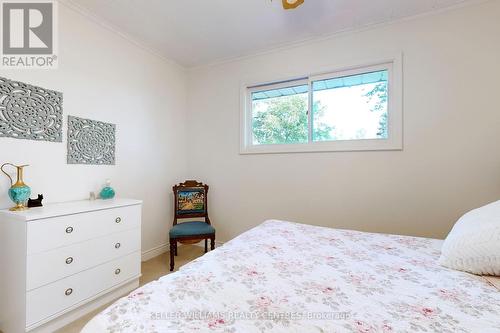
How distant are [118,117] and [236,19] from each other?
5.27 ft

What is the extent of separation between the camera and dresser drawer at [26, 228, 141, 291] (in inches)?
56.7

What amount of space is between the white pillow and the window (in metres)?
1.30

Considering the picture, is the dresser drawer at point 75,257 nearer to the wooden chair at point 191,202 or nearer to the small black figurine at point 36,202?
the small black figurine at point 36,202

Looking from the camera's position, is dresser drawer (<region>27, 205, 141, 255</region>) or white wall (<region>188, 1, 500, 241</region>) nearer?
dresser drawer (<region>27, 205, 141, 255</region>)

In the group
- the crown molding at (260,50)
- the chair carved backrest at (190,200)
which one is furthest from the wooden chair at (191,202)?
the crown molding at (260,50)

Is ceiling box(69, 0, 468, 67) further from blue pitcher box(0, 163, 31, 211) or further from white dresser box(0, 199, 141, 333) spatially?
white dresser box(0, 199, 141, 333)

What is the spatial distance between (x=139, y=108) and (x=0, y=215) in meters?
1.58

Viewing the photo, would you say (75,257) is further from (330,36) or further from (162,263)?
(330,36)

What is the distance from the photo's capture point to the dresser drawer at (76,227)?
144cm

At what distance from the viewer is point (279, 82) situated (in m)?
2.84

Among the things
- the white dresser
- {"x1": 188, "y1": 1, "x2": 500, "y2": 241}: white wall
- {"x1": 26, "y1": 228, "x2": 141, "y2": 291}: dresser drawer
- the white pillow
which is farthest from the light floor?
the white pillow

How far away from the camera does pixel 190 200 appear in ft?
9.79

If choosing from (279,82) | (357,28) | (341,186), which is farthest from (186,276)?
(357,28)

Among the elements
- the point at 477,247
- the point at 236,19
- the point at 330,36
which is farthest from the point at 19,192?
the point at 330,36
